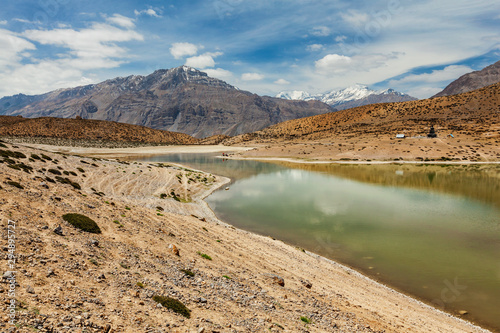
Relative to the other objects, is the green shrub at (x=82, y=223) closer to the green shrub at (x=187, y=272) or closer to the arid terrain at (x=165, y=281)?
the arid terrain at (x=165, y=281)

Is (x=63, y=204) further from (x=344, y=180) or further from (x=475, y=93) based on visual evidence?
(x=475, y=93)

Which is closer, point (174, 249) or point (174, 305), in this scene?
point (174, 305)

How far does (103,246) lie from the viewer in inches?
552

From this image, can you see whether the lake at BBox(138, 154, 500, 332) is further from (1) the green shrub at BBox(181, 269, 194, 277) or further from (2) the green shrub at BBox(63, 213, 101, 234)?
(2) the green shrub at BBox(63, 213, 101, 234)

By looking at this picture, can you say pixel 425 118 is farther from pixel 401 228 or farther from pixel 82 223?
pixel 82 223

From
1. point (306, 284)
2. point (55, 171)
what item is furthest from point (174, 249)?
point (55, 171)

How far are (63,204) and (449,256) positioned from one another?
31.3m

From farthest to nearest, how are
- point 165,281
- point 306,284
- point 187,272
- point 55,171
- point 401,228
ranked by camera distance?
point 55,171 → point 401,228 → point 306,284 → point 187,272 → point 165,281

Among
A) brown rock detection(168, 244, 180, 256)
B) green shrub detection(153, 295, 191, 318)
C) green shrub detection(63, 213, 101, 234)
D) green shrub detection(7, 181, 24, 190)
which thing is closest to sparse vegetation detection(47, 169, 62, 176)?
green shrub detection(7, 181, 24, 190)

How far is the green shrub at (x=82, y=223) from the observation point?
15109mm

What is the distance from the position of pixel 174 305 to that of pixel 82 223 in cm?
886

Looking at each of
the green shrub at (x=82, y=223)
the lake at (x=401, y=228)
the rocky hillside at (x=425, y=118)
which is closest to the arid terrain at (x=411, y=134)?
the rocky hillside at (x=425, y=118)

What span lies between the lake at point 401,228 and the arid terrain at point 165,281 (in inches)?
123

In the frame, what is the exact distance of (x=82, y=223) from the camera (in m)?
15.4
